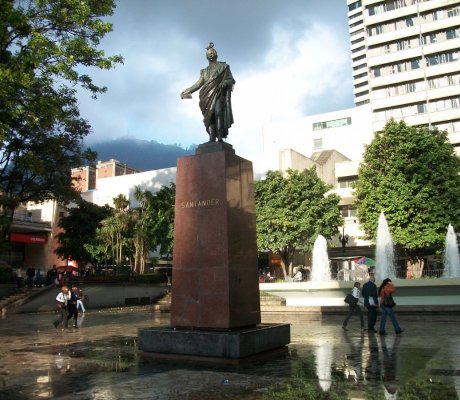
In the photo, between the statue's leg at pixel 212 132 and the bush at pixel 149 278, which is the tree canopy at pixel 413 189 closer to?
the bush at pixel 149 278

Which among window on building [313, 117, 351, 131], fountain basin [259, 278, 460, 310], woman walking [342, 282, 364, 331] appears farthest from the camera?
window on building [313, 117, 351, 131]

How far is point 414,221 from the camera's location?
2991 centimetres

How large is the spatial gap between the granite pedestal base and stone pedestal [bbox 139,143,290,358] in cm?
2

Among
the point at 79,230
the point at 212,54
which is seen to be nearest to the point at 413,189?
the point at 212,54

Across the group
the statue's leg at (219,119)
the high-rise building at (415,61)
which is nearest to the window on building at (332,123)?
the high-rise building at (415,61)

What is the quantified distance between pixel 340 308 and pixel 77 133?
17992mm

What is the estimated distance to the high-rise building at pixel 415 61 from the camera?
50.5 meters

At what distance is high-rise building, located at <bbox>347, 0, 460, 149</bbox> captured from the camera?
166 ft

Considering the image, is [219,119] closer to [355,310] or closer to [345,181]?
[355,310]

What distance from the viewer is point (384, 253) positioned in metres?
26.4

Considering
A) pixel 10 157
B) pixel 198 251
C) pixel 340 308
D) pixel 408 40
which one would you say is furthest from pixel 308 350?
pixel 408 40

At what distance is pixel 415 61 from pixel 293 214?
1139 inches

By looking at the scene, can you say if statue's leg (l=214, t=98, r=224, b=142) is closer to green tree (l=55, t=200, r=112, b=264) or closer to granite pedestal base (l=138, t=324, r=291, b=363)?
granite pedestal base (l=138, t=324, r=291, b=363)

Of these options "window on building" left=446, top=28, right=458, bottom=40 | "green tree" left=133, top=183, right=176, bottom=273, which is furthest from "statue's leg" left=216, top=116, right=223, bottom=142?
"window on building" left=446, top=28, right=458, bottom=40
